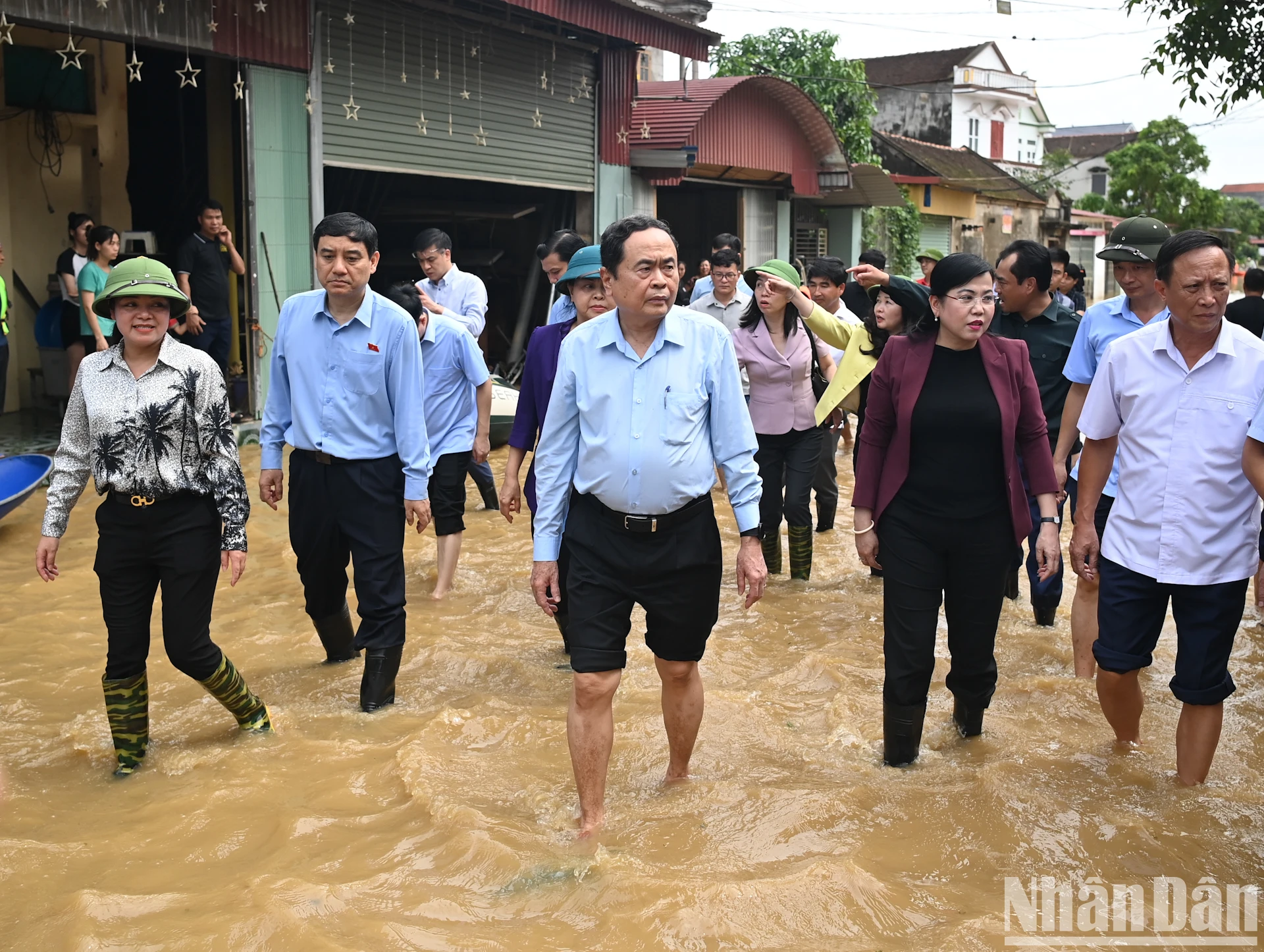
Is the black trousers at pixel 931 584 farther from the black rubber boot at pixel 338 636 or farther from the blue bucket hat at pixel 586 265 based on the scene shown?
the black rubber boot at pixel 338 636

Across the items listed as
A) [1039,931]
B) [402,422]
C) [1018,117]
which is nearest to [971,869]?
[1039,931]

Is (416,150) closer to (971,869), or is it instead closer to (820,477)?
(820,477)

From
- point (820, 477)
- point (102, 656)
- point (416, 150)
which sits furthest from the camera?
point (416, 150)

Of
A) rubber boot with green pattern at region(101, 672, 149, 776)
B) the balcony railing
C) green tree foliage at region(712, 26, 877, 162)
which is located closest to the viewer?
rubber boot with green pattern at region(101, 672, 149, 776)

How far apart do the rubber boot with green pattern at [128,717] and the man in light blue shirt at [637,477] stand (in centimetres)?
170

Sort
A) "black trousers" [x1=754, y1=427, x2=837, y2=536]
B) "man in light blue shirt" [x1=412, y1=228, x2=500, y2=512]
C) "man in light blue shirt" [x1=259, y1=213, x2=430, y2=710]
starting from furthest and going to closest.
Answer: "man in light blue shirt" [x1=412, y1=228, x2=500, y2=512]
"black trousers" [x1=754, y1=427, x2=837, y2=536]
"man in light blue shirt" [x1=259, y1=213, x2=430, y2=710]

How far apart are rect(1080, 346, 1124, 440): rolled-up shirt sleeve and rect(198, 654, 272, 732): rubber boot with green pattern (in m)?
3.43

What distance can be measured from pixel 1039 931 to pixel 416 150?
11054 millimetres

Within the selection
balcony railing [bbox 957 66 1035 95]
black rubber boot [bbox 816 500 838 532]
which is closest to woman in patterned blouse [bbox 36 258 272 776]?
black rubber boot [bbox 816 500 838 532]

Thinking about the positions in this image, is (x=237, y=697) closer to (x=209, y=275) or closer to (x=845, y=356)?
(x=845, y=356)

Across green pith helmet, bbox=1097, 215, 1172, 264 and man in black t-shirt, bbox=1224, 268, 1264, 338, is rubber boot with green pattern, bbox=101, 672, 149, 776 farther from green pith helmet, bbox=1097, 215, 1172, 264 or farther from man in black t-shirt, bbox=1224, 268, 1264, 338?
man in black t-shirt, bbox=1224, 268, 1264, 338

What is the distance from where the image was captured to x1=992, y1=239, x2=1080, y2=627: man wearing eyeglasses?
6117mm

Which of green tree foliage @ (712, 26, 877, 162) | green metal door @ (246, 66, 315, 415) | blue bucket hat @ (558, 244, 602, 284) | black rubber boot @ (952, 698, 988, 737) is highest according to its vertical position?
green tree foliage @ (712, 26, 877, 162)

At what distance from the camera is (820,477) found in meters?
8.70
